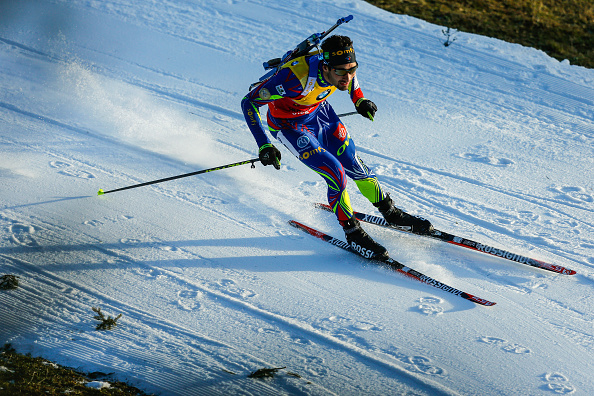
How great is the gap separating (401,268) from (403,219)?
0.57m

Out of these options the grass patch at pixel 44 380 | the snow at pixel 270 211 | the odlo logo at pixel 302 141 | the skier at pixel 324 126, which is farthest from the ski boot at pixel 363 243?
the grass patch at pixel 44 380

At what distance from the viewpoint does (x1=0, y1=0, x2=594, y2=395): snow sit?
134 inches

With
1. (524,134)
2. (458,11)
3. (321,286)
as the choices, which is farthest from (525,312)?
(458,11)

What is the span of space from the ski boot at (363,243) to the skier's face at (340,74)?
1116mm

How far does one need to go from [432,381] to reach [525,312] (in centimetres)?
108

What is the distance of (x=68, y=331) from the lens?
136 inches

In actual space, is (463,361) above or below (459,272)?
below

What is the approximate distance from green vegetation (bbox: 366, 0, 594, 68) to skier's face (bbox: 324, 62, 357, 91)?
213 inches

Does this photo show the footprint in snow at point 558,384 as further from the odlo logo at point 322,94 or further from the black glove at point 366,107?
the odlo logo at point 322,94

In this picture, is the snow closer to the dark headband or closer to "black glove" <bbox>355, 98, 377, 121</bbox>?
"black glove" <bbox>355, 98, 377, 121</bbox>

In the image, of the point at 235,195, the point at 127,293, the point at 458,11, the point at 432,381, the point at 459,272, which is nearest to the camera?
the point at 432,381

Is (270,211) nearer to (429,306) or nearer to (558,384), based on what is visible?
(429,306)

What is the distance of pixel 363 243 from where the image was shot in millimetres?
4320

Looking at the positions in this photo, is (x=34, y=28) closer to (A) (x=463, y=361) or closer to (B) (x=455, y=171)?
(B) (x=455, y=171)
